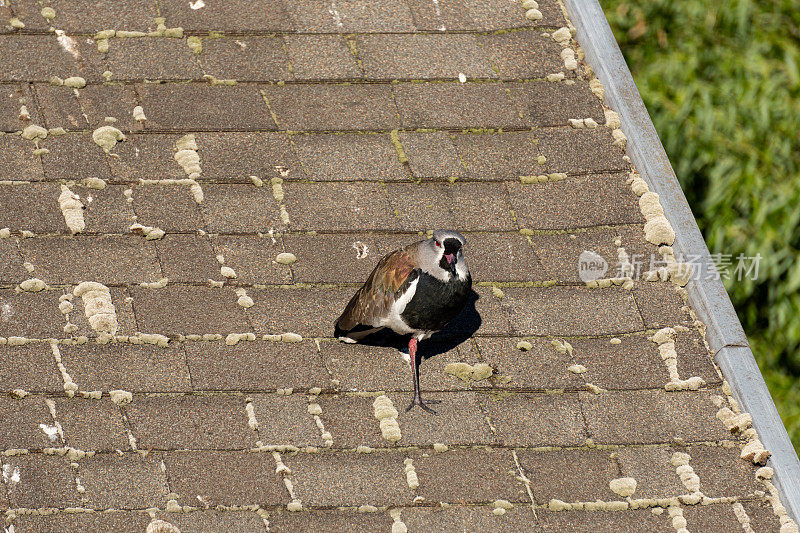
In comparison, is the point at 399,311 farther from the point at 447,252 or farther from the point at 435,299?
the point at 447,252

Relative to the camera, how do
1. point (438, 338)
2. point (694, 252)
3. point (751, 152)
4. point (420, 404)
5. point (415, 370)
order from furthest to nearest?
point (751, 152) < point (694, 252) < point (438, 338) < point (415, 370) < point (420, 404)

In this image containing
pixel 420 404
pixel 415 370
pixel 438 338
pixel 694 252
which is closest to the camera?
pixel 420 404

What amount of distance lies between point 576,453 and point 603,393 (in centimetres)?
34

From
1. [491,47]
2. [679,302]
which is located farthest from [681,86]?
[679,302]

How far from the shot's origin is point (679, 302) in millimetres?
4359

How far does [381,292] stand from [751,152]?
6.98 meters

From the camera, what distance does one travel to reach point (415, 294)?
3.97 m

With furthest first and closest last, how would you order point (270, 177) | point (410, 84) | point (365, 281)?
point (410, 84) → point (270, 177) → point (365, 281)

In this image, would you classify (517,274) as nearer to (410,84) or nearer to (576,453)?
(576,453)

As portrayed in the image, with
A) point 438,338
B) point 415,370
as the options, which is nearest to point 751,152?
point 438,338

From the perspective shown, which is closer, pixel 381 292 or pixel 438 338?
pixel 381 292

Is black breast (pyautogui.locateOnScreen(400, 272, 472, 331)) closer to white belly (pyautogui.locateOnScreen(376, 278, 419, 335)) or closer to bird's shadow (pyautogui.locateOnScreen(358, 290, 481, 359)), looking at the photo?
white belly (pyautogui.locateOnScreen(376, 278, 419, 335))

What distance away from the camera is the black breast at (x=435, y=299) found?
3934 mm

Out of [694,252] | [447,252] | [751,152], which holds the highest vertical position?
[447,252]
